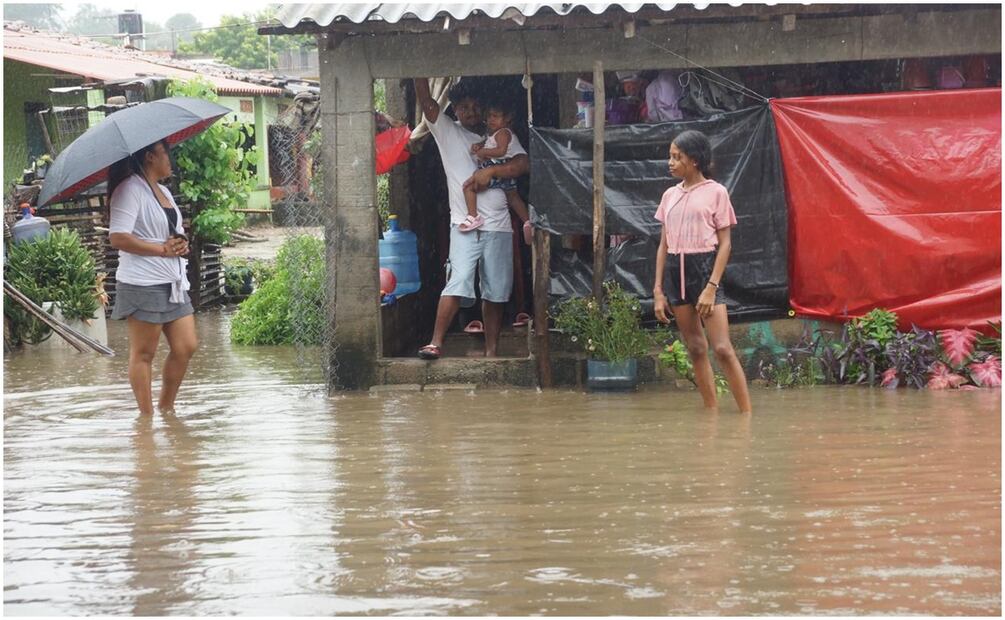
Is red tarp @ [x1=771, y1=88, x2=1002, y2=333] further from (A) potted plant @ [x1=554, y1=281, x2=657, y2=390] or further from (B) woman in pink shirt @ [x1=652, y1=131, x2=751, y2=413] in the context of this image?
(B) woman in pink shirt @ [x1=652, y1=131, x2=751, y2=413]

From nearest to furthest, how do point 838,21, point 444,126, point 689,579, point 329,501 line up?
point 689,579, point 329,501, point 838,21, point 444,126

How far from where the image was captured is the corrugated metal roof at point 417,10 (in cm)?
868

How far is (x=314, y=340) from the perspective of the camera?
417 inches

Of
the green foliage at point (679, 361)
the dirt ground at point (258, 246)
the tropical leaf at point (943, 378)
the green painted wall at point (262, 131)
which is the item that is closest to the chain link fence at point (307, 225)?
the green foliage at point (679, 361)

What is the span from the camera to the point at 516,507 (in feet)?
18.5

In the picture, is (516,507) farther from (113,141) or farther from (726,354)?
(113,141)

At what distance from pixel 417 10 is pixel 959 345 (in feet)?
14.3

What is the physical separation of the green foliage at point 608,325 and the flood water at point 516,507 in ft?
1.30

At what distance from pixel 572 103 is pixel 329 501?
5.38 metres

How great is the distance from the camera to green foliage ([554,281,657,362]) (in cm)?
910

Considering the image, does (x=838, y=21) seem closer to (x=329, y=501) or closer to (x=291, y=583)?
(x=329, y=501)

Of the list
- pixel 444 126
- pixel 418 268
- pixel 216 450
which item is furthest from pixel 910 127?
pixel 216 450

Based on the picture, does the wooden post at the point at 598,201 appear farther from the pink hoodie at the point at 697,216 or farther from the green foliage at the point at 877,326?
the green foliage at the point at 877,326

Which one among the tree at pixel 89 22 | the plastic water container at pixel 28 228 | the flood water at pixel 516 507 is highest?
the tree at pixel 89 22
